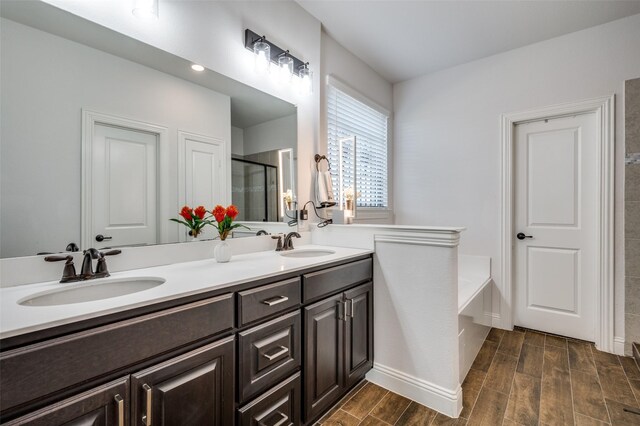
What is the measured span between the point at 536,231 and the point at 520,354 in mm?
1175

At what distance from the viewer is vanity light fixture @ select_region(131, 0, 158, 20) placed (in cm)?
140

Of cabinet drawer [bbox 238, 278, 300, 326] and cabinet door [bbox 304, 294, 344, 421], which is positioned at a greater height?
cabinet drawer [bbox 238, 278, 300, 326]

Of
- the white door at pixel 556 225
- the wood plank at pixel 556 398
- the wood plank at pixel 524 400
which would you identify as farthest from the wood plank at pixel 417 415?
the white door at pixel 556 225

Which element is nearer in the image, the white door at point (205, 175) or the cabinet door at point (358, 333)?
the white door at point (205, 175)

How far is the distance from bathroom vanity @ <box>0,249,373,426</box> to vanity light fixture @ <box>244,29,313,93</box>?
4.55ft

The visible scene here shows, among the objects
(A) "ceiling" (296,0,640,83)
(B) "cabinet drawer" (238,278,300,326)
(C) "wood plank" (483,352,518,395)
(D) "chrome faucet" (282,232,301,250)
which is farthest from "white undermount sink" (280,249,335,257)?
(A) "ceiling" (296,0,640,83)

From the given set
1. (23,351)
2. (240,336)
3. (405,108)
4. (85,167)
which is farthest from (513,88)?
(23,351)

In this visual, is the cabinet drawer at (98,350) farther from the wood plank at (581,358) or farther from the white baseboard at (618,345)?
Answer: the white baseboard at (618,345)

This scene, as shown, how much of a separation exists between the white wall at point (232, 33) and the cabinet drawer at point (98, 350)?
1333 mm

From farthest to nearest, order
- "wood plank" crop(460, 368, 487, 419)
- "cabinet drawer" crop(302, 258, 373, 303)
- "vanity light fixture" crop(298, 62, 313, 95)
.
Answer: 1. "vanity light fixture" crop(298, 62, 313, 95)
2. "wood plank" crop(460, 368, 487, 419)
3. "cabinet drawer" crop(302, 258, 373, 303)

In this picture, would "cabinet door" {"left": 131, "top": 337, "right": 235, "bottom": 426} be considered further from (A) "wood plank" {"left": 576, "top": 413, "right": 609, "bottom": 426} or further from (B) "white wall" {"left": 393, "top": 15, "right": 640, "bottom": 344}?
(B) "white wall" {"left": 393, "top": 15, "right": 640, "bottom": 344}

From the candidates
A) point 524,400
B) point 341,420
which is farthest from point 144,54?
point 524,400

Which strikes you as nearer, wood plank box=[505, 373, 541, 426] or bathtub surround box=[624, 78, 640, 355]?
wood plank box=[505, 373, 541, 426]

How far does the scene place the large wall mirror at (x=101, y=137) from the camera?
3.69 ft
